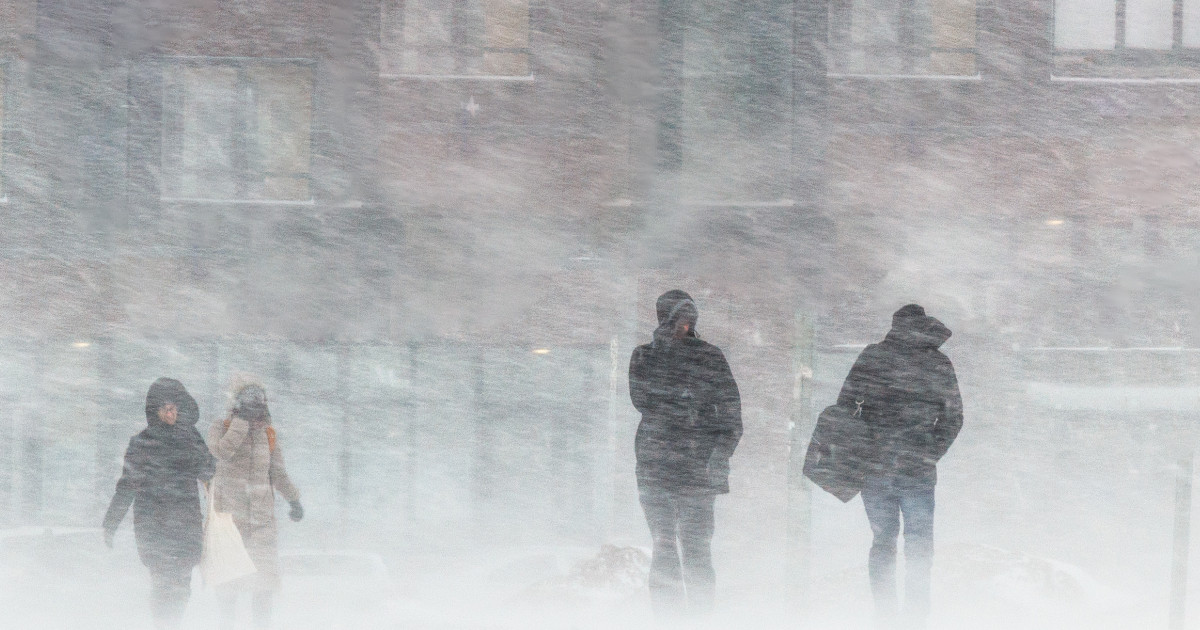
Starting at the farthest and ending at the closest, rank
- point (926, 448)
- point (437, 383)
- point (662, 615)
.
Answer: point (437, 383) < point (662, 615) < point (926, 448)

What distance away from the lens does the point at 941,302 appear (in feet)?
39.9

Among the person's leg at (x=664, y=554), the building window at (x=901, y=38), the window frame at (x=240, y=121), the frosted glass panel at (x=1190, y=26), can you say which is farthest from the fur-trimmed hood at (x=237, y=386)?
the frosted glass panel at (x=1190, y=26)

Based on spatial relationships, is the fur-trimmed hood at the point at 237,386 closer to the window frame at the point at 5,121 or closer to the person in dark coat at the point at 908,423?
the person in dark coat at the point at 908,423

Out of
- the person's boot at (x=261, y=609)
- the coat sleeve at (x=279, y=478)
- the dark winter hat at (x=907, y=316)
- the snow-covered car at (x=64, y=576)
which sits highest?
the dark winter hat at (x=907, y=316)

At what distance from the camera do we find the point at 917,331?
4.82m

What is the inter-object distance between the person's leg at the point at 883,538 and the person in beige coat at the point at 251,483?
3.06 meters

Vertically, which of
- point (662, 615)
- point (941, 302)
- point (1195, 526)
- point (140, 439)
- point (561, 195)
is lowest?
point (1195, 526)

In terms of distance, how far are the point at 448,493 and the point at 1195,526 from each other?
346 inches

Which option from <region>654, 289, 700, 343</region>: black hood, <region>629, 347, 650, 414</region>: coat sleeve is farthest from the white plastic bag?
<region>654, 289, 700, 343</region>: black hood

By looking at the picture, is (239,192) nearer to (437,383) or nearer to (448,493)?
(437,383)

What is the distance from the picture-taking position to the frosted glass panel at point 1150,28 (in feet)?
38.4

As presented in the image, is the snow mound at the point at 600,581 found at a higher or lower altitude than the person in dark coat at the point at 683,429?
lower

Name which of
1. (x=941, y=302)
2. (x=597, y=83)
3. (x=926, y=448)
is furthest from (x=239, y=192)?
(x=926, y=448)

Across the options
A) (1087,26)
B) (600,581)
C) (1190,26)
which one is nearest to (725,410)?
(600,581)
